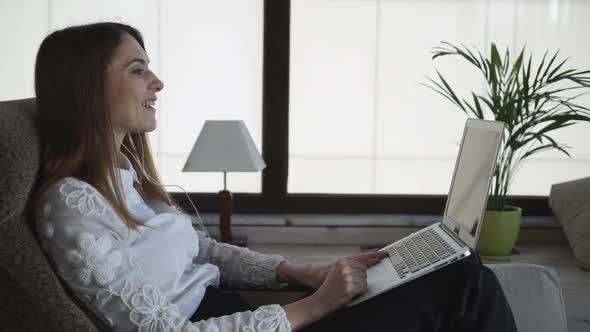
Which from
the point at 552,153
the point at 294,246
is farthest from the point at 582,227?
the point at 294,246

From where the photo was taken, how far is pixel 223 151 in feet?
7.94

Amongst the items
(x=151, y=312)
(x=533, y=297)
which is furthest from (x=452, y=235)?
(x=151, y=312)

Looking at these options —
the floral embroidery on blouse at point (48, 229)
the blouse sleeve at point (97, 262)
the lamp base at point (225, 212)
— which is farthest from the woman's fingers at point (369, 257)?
the lamp base at point (225, 212)

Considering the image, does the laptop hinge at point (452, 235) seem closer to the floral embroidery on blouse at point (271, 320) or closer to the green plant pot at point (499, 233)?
the floral embroidery on blouse at point (271, 320)

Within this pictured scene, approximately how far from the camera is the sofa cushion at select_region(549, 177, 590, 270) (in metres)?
2.59

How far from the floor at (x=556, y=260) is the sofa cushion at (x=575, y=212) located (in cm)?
9

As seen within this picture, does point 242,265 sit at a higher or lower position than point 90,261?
lower

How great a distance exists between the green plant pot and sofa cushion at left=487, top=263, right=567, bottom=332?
785 mm

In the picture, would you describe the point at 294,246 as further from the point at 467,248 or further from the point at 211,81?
the point at 467,248

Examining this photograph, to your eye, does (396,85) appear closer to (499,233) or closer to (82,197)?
(499,233)

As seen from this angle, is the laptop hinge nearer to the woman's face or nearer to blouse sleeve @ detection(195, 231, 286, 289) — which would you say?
blouse sleeve @ detection(195, 231, 286, 289)

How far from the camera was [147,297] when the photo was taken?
4.21ft

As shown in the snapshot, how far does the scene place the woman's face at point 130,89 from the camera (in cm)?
148

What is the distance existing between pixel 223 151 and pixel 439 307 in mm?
1217
